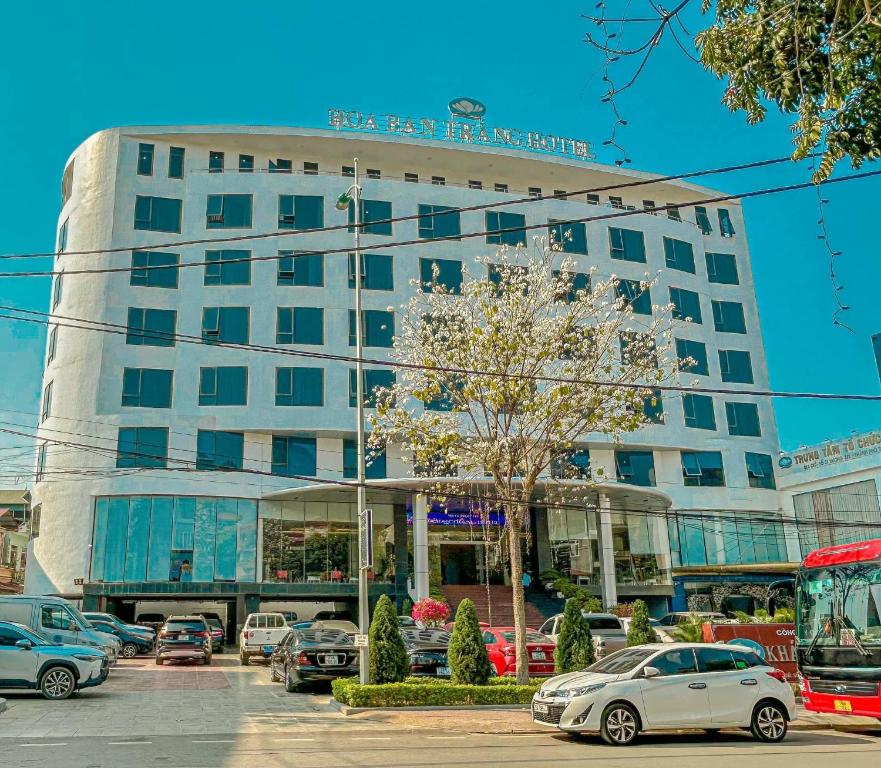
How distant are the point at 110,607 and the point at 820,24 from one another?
40.7m

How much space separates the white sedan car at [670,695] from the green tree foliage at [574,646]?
415 centimetres

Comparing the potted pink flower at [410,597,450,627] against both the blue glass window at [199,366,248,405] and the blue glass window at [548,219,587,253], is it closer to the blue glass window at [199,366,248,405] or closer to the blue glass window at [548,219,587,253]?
the blue glass window at [199,366,248,405]

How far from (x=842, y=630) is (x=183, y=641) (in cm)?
2155

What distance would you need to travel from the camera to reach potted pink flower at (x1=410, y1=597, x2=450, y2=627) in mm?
34812

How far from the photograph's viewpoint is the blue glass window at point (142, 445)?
132 feet

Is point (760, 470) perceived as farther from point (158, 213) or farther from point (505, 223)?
point (158, 213)

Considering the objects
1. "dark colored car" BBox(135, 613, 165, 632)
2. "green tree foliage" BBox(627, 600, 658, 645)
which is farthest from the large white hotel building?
"green tree foliage" BBox(627, 600, 658, 645)

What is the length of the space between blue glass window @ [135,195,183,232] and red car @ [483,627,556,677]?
95.6ft

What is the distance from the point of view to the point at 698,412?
49.2 meters

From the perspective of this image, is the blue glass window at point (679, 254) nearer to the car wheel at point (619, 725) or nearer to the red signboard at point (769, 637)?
the red signboard at point (769, 637)

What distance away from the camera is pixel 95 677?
19.6 metres

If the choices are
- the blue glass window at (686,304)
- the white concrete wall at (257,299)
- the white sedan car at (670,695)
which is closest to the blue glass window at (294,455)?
the white concrete wall at (257,299)

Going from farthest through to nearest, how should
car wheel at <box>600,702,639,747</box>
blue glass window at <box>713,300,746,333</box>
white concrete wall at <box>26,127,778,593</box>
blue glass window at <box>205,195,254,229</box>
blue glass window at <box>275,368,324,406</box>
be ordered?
blue glass window at <box>713,300,746,333</box> < blue glass window at <box>205,195,254,229</box> < blue glass window at <box>275,368,324,406</box> < white concrete wall at <box>26,127,778,593</box> < car wheel at <box>600,702,639,747</box>

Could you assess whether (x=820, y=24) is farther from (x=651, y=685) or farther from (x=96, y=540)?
(x=96, y=540)
